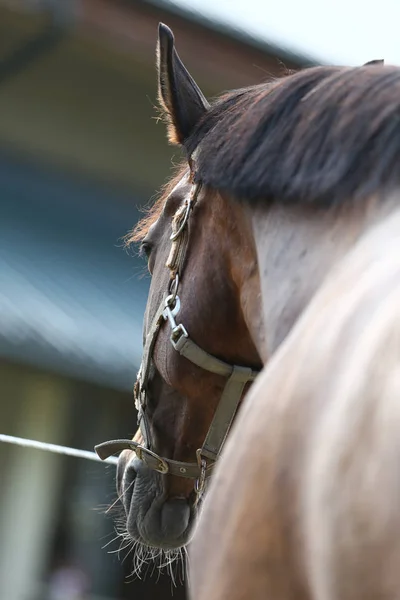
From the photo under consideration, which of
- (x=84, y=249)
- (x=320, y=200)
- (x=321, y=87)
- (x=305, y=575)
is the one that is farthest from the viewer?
(x=84, y=249)

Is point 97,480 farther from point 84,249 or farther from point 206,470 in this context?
point 206,470

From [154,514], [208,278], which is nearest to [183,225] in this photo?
[208,278]

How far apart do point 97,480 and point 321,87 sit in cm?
420

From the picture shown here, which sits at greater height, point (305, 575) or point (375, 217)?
point (375, 217)

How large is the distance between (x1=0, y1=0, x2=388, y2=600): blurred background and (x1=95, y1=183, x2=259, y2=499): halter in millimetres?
2473

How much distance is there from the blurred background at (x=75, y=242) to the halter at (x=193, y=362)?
247cm

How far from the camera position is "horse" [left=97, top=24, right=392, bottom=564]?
1.11m

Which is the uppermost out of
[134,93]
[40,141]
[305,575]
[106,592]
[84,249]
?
[305,575]

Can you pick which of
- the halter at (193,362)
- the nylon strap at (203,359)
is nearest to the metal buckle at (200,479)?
the halter at (193,362)

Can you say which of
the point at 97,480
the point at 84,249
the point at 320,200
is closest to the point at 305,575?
the point at 320,200

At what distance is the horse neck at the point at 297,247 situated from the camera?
3.26 ft

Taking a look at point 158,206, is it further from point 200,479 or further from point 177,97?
point 200,479

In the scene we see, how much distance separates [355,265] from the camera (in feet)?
2.94

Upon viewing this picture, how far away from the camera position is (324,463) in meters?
0.70
